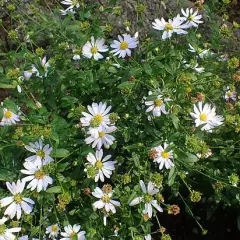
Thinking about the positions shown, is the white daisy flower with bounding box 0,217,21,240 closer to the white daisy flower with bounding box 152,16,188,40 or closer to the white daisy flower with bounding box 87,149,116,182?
the white daisy flower with bounding box 87,149,116,182

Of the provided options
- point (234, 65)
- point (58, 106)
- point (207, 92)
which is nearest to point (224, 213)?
point (207, 92)

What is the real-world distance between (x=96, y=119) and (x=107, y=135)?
0.08m

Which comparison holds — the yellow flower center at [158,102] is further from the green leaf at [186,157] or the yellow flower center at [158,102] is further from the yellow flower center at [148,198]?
the yellow flower center at [148,198]

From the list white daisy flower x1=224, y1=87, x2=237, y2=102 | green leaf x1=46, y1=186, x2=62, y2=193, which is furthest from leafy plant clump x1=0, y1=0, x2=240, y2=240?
white daisy flower x1=224, y1=87, x2=237, y2=102

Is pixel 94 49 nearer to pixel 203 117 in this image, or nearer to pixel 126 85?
pixel 126 85

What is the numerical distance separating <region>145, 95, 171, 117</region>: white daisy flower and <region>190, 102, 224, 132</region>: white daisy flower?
16 cm

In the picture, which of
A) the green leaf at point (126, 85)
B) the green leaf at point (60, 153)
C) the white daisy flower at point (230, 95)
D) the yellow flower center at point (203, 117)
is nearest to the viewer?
the green leaf at point (60, 153)

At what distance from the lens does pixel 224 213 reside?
104 inches

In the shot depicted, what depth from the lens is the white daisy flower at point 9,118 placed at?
6.85ft

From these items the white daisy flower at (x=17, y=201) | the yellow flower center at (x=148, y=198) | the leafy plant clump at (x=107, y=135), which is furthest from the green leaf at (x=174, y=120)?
the white daisy flower at (x=17, y=201)

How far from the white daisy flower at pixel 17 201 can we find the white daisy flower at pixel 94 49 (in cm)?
66

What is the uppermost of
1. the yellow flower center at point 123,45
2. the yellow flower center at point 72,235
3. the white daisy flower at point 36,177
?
the yellow flower center at point 123,45

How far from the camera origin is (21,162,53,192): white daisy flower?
6.17 feet

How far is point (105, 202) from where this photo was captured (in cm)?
193
